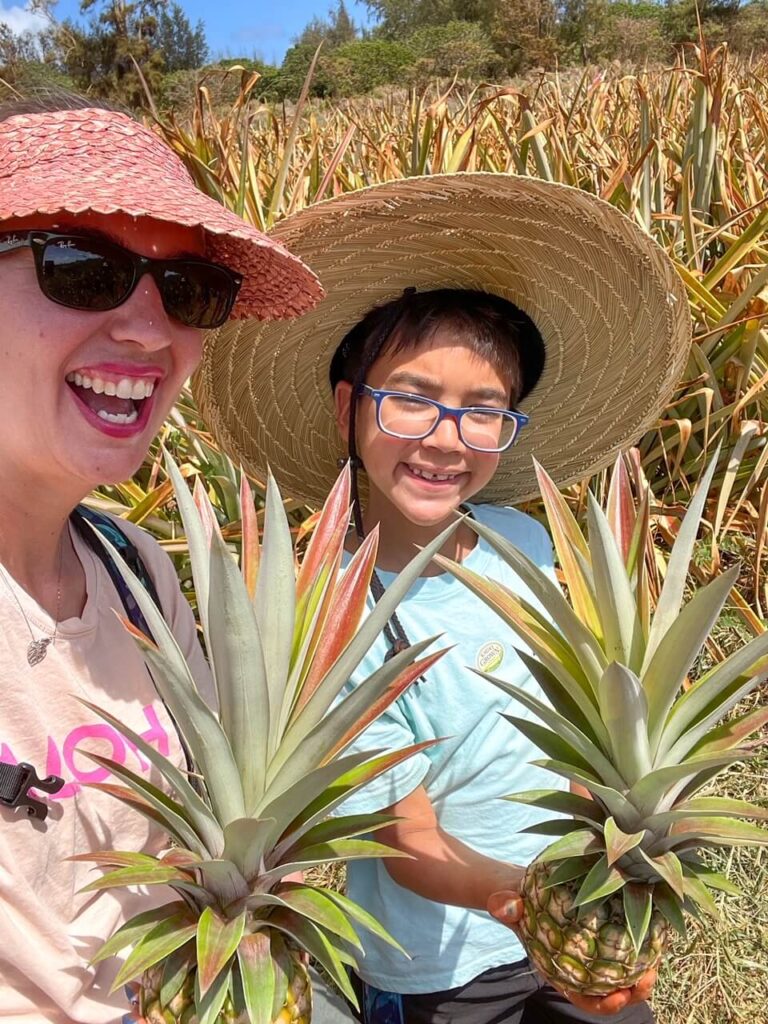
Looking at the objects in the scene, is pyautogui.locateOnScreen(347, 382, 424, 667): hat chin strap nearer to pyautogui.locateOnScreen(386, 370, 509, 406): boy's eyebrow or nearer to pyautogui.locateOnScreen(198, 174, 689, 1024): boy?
pyautogui.locateOnScreen(198, 174, 689, 1024): boy

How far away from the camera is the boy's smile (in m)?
1.61

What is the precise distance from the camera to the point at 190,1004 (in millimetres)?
968

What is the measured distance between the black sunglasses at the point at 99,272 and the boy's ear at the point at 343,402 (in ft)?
1.69

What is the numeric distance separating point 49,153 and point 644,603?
110cm

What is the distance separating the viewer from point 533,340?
1.98 meters

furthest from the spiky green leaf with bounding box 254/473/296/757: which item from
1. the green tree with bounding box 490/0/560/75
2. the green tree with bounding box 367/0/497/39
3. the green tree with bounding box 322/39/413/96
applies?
the green tree with bounding box 367/0/497/39

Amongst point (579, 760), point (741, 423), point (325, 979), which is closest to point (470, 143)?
point (741, 423)

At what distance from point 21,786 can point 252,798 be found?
1.26 ft

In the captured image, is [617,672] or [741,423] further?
[741,423]

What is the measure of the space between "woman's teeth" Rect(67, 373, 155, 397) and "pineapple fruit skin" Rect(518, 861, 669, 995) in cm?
92

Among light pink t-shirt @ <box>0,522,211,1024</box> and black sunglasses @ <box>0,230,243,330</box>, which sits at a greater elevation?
black sunglasses @ <box>0,230,243,330</box>

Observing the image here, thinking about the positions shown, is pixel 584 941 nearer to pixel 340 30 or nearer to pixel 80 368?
pixel 80 368

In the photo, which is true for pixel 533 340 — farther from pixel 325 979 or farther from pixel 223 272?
pixel 325 979

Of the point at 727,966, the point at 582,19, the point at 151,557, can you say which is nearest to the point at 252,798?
the point at 151,557
